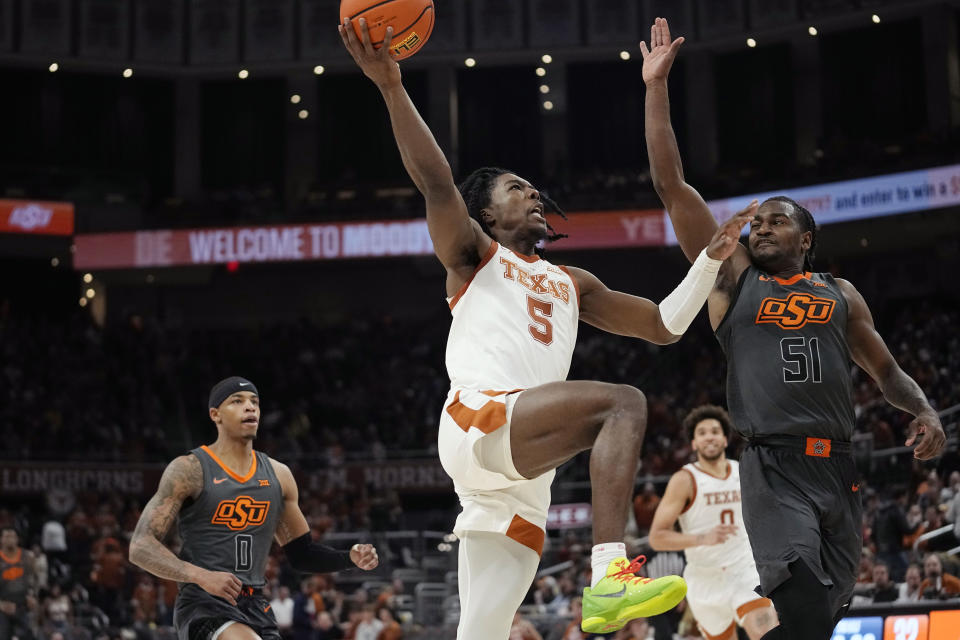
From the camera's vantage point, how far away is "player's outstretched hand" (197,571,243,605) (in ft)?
20.5

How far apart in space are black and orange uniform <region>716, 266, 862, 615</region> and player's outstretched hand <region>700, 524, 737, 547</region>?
256 centimetres

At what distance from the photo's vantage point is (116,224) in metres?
30.1

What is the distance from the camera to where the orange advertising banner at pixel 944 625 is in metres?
8.95

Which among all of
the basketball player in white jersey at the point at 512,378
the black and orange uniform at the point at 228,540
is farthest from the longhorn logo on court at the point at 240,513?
the basketball player in white jersey at the point at 512,378

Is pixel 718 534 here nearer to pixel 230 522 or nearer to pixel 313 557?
pixel 313 557

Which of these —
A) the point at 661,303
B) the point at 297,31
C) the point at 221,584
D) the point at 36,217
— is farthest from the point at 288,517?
the point at 297,31

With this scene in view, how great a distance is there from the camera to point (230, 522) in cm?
698

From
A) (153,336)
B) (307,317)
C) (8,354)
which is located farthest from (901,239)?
(8,354)

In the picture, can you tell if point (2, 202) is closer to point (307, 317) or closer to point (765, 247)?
point (307, 317)

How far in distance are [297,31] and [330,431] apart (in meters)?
11.1

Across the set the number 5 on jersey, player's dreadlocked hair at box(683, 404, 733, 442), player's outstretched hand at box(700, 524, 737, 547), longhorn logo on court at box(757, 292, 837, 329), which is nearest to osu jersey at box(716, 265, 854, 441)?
longhorn logo on court at box(757, 292, 837, 329)

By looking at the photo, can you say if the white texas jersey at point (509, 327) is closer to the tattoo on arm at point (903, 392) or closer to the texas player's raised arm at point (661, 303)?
the texas player's raised arm at point (661, 303)

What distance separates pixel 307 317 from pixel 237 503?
2452cm

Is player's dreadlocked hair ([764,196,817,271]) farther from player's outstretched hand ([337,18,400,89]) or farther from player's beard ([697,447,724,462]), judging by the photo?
player's beard ([697,447,724,462])
